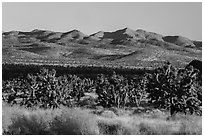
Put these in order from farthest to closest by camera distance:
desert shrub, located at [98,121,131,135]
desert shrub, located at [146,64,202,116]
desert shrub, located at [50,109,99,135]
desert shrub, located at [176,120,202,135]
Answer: desert shrub, located at [146,64,202,116]
desert shrub, located at [98,121,131,135]
desert shrub, located at [50,109,99,135]
desert shrub, located at [176,120,202,135]

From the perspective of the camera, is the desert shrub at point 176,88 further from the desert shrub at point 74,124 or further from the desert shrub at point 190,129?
the desert shrub at point 74,124

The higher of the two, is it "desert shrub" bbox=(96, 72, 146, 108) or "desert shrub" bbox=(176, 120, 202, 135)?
"desert shrub" bbox=(176, 120, 202, 135)

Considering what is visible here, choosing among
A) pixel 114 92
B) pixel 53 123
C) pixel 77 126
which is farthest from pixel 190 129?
pixel 114 92

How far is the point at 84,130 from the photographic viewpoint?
1127cm

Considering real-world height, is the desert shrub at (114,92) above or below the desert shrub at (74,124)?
below

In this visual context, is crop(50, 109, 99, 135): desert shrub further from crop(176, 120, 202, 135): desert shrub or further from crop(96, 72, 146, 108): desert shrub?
crop(96, 72, 146, 108): desert shrub

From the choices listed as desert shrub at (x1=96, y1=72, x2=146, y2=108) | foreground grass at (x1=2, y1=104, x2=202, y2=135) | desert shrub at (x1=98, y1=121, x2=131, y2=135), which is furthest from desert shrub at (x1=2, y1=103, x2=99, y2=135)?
desert shrub at (x1=96, y1=72, x2=146, y2=108)

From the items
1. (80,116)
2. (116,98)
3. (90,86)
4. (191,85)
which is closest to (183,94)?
(191,85)

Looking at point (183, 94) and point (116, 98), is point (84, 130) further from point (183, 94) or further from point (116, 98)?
point (116, 98)

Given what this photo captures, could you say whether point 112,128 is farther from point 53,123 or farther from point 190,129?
point 190,129

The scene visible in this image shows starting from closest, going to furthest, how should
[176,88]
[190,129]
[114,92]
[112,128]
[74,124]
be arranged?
[190,129]
[74,124]
[112,128]
[176,88]
[114,92]

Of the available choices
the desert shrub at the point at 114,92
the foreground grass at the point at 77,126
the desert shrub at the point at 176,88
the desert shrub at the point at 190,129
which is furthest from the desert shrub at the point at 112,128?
the desert shrub at the point at 114,92

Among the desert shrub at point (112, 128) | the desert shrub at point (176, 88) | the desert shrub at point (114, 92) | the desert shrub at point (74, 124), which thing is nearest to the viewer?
the desert shrub at point (74, 124)

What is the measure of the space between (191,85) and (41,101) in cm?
869
